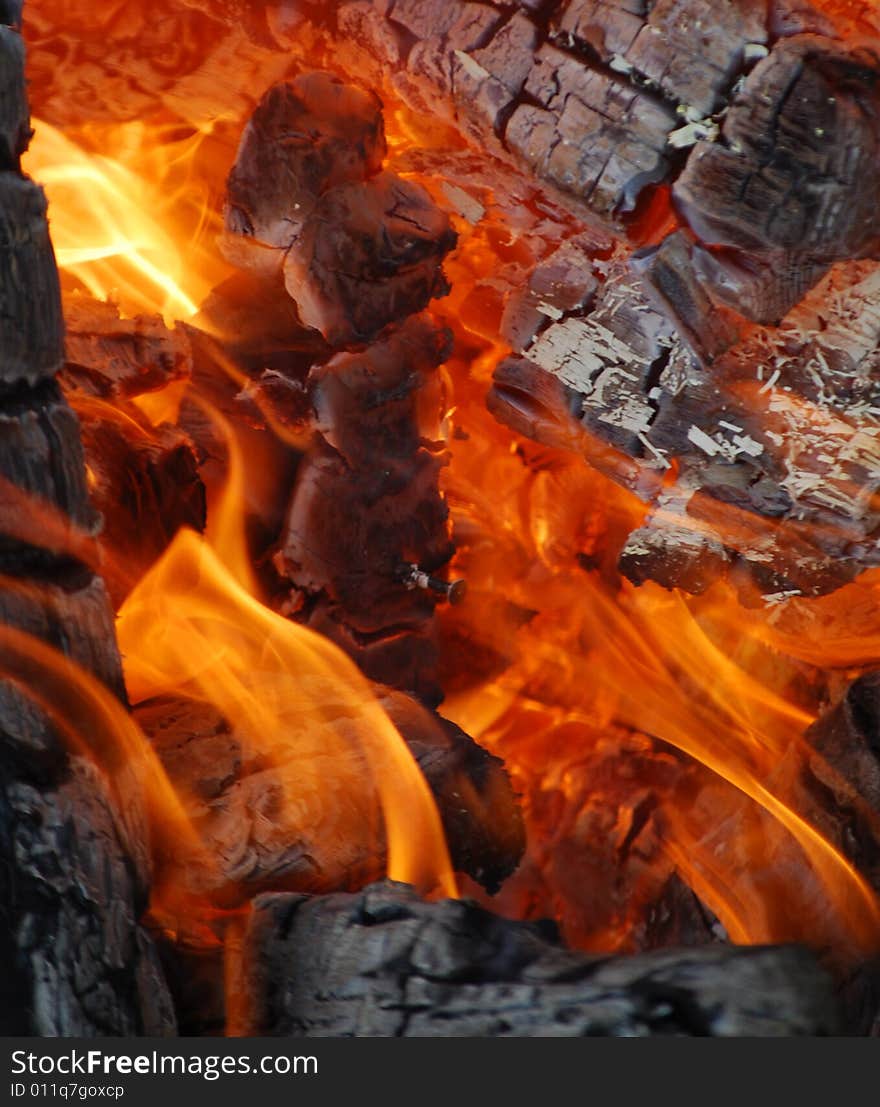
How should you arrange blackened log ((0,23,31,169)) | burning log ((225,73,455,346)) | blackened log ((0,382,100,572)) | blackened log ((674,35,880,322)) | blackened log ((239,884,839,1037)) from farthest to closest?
burning log ((225,73,455,346)), blackened log ((674,35,880,322)), blackened log ((0,382,100,572)), blackened log ((0,23,31,169)), blackened log ((239,884,839,1037))

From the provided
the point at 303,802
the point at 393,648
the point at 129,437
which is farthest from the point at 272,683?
the point at 129,437

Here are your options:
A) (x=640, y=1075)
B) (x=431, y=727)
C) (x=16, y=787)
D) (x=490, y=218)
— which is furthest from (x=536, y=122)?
(x=640, y=1075)

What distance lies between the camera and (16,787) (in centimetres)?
175

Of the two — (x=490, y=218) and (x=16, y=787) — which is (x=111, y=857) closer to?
(x=16, y=787)

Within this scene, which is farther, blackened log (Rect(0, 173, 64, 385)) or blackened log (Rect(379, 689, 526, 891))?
blackened log (Rect(379, 689, 526, 891))

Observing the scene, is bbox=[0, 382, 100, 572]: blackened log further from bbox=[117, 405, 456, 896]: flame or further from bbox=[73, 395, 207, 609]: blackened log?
bbox=[73, 395, 207, 609]: blackened log

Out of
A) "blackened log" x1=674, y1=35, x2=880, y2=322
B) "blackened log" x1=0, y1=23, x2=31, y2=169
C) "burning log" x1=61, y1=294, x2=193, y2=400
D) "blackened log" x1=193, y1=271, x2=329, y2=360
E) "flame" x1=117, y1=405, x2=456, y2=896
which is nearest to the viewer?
"blackened log" x1=0, y1=23, x2=31, y2=169

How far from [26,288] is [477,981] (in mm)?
1375

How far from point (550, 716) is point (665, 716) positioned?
1.15ft

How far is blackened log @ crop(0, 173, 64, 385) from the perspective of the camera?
1685mm

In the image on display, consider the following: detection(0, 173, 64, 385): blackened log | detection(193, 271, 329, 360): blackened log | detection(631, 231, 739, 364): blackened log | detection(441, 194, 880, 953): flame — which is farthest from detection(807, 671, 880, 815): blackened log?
detection(0, 173, 64, 385): blackened log

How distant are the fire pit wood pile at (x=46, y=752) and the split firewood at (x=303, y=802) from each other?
0.78ft

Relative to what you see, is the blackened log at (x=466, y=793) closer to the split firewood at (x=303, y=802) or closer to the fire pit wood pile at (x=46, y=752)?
the split firewood at (x=303, y=802)

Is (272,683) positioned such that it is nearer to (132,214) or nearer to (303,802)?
(303,802)
